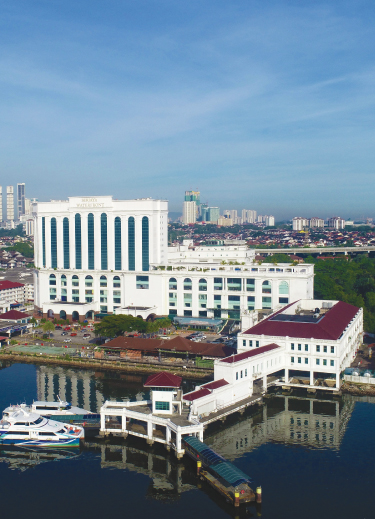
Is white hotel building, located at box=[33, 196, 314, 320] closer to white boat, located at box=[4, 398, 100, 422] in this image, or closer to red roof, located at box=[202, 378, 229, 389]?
red roof, located at box=[202, 378, 229, 389]

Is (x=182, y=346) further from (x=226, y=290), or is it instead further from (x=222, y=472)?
(x=222, y=472)

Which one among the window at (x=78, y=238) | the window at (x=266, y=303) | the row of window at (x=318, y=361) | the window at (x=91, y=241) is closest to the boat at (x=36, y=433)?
the row of window at (x=318, y=361)

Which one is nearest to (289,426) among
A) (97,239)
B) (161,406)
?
(161,406)

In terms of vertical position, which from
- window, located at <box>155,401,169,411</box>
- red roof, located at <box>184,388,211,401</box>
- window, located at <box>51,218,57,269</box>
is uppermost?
window, located at <box>51,218,57,269</box>

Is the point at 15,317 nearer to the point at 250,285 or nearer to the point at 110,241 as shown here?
the point at 110,241

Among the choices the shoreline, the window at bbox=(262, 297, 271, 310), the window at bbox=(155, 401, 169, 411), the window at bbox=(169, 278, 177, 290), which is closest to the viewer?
the window at bbox=(155, 401, 169, 411)

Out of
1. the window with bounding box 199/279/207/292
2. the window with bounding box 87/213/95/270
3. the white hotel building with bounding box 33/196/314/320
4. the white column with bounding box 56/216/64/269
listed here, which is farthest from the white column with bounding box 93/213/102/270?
the window with bounding box 199/279/207/292
